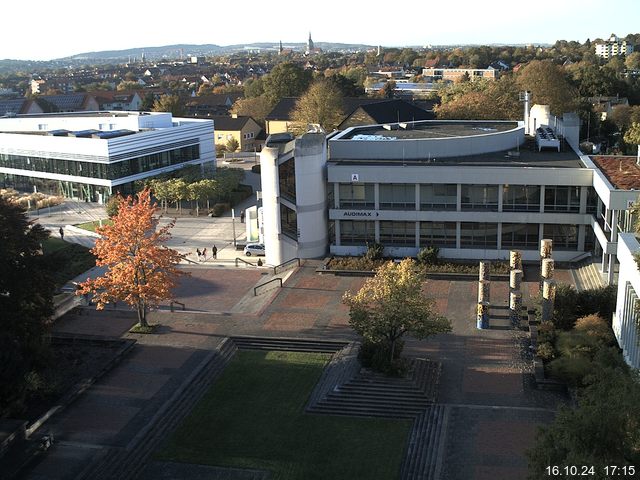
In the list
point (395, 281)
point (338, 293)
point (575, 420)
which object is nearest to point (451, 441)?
point (395, 281)

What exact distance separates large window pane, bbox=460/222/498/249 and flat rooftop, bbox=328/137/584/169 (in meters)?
3.80

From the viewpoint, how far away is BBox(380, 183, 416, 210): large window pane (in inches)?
1838

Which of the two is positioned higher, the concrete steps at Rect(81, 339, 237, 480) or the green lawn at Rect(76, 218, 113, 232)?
the green lawn at Rect(76, 218, 113, 232)

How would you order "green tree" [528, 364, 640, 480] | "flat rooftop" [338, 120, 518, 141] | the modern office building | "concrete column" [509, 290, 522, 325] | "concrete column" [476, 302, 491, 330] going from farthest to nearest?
the modern office building, "flat rooftop" [338, 120, 518, 141], "concrete column" [509, 290, 522, 325], "concrete column" [476, 302, 491, 330], "green tree" [528, 364, 640, 480]

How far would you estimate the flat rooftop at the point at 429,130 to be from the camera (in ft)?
179

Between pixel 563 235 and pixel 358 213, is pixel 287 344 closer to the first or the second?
pixel 358 213

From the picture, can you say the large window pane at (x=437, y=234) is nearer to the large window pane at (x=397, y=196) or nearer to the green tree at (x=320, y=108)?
the large window pane at (x=397, y=196)

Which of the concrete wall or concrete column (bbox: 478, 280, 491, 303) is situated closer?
the concrete wall

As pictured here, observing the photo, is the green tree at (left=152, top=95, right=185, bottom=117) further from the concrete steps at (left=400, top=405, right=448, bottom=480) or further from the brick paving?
the concrete steps at (left=400, top=405, right=448, bottom=480)

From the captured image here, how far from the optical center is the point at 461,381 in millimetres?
30625

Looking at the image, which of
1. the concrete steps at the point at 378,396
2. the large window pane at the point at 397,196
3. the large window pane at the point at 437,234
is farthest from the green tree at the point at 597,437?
the large window pane at the point at 397,196

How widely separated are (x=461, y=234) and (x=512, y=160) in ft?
A: 23.2
